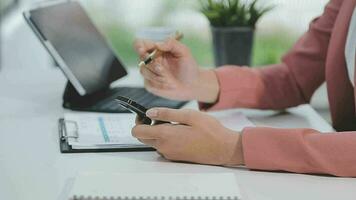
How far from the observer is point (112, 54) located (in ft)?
5.24

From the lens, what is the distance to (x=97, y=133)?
1.23 meters

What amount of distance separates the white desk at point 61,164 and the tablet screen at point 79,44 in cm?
11

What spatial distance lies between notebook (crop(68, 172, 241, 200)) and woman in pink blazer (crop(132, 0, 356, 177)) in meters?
0.09

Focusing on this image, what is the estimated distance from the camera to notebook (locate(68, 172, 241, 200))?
906 millimetres

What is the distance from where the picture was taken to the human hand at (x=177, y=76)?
1.37 m

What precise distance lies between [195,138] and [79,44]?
1.79 ft

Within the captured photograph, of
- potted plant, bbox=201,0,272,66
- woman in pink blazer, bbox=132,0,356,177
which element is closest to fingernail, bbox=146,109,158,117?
woman in pink blazer, bbox=132,0,356,177

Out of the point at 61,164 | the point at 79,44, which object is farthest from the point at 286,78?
the point at 61,164

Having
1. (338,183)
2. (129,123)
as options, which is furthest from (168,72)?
(338,183)

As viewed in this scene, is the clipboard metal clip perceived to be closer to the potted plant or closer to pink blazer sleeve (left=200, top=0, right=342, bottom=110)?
pink blazer sleeve (left=200, top=0, right=342, bottom=110)

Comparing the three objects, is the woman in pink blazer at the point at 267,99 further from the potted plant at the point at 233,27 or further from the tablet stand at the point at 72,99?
the potted plant at the point at 233,27

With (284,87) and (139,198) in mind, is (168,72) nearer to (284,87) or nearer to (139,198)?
(284,87)

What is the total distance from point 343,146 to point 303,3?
126 cm

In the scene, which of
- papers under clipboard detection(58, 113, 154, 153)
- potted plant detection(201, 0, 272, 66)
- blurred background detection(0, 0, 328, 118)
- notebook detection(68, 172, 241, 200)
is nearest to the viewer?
notebook detection(68, 172, 241, 200)
